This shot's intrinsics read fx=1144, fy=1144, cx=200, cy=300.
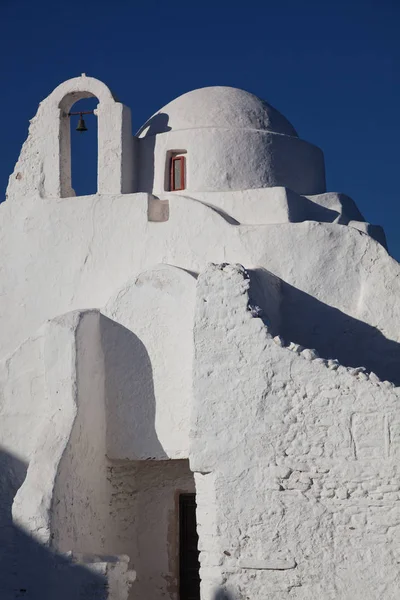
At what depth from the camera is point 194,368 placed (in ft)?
41.8

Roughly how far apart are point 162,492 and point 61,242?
3803 millimetres

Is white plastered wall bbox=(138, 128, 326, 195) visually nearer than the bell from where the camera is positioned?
Yes

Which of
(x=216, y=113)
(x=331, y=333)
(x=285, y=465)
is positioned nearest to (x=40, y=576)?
(x=285, y=465)

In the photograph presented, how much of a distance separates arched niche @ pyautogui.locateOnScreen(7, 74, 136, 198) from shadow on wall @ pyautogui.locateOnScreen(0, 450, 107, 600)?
213 inches

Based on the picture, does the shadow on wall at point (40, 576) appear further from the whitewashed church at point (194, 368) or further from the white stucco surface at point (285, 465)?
the white stucco surface at point (285, 465)

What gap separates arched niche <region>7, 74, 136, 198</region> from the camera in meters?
16.3

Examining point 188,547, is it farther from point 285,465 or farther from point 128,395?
point 285,465

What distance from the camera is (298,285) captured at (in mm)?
14625

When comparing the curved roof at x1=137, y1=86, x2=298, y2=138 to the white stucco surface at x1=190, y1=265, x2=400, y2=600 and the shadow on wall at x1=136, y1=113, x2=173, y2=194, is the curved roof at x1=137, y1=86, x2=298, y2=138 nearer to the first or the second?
the shadow on wall at x1=136, y1=113, x2=173, y2=194

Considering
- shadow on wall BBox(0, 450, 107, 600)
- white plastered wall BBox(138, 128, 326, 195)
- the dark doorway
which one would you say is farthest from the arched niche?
shadow on wall BBox(0, 450, 107, 600)

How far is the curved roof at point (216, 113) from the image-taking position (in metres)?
16.8

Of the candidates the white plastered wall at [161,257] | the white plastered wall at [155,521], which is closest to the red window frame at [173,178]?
the white plastered wall at [161,257]

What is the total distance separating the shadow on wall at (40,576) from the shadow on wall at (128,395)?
175cm

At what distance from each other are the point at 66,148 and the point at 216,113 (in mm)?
2262
